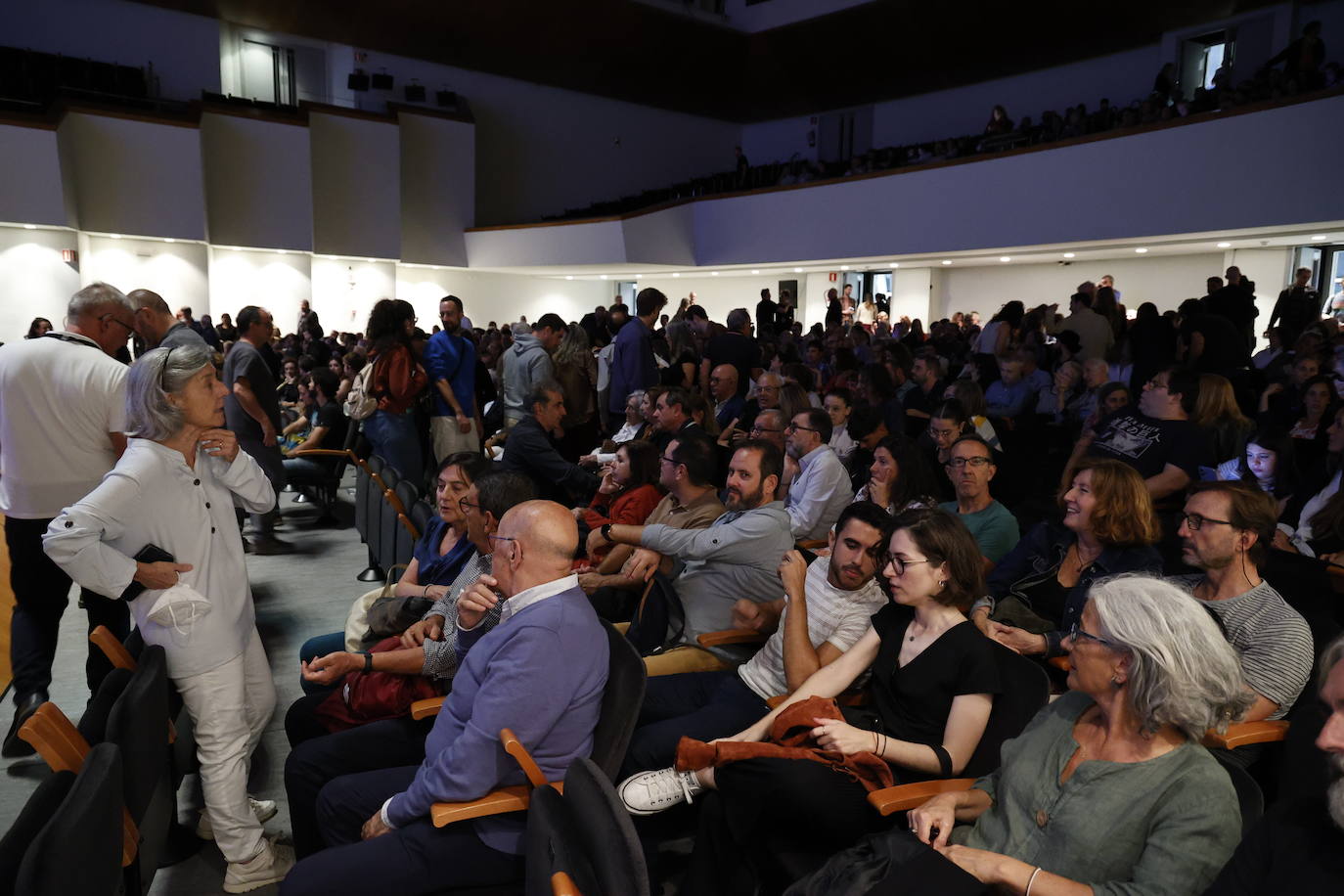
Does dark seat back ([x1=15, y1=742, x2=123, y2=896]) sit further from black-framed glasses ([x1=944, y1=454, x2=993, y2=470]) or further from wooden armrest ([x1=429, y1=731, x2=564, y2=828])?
black-framed glasses ([x1=944, y1=454, x2=993, y2=470])

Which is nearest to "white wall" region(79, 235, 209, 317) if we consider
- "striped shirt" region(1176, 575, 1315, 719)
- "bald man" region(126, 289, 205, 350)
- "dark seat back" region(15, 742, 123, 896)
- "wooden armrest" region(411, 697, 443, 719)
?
"bald man" region(126, 289, 205, 350)

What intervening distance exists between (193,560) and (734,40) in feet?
60.4

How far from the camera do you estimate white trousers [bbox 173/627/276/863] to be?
90.9 inches

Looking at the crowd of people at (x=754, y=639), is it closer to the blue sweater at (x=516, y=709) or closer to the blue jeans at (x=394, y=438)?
the blue sweater at (x=516, y=709)

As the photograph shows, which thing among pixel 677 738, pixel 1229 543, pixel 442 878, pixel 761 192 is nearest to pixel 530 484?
pixel 677 738

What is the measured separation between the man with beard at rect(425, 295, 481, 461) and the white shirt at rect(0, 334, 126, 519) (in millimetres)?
2500

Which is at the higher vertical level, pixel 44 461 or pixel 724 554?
pixel 44 461

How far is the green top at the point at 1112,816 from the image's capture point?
148 centimetres

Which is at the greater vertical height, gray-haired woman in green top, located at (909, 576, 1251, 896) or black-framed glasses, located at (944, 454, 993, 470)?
black-framed glasses, located at (944, 454, 993, 470)

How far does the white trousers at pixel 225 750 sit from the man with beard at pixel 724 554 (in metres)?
1.17

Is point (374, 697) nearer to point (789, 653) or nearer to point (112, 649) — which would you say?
point (112, 649)

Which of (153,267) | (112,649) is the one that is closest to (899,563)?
(112,649)

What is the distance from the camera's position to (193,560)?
91.4 inches

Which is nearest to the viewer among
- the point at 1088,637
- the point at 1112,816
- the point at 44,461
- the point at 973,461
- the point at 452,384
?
the point at 1112,816
